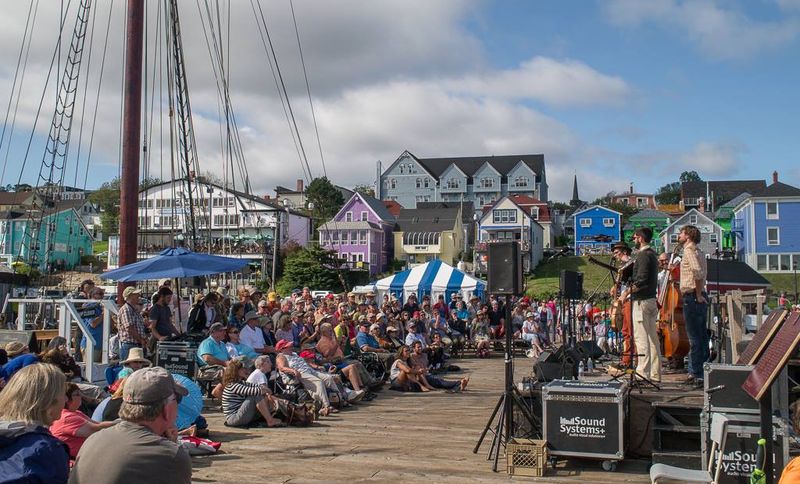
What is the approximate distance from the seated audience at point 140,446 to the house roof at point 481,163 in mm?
94686

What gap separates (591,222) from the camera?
260 feet

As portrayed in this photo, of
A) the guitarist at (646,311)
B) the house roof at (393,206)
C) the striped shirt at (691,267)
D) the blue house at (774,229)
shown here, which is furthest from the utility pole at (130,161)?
the house roof at (393,206)

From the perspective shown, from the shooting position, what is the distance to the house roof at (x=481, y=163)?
96.3 meters

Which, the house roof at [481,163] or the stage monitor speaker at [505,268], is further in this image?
the house roof at [481,163]

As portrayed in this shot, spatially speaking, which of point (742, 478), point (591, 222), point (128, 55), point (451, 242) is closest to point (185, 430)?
point (742, 478)

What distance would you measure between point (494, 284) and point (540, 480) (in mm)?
1957

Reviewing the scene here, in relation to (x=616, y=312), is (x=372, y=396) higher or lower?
lower

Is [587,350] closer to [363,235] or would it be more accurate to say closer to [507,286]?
[507,286]

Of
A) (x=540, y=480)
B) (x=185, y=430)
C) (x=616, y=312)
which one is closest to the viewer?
(x=540, y=480)

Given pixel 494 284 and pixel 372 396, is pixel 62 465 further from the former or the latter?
pixel 372 396

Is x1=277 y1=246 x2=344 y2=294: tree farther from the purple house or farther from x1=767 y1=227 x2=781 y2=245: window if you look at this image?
x1=767 y1=227 x2=781 y2=245: window

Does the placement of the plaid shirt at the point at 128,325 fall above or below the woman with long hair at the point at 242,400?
above

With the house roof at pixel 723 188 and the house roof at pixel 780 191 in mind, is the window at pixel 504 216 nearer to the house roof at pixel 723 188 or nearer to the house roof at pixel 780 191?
the house roof at pixel 780 191

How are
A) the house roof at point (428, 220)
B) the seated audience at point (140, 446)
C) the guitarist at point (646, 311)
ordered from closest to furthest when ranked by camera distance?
the seated audience at point (140, 446) → the guitarist at point (646, 311) → the house roof at point (428, 220)
